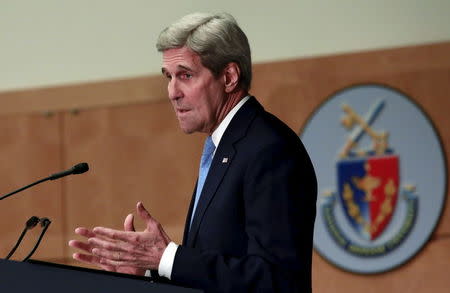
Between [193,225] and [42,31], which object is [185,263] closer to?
[193,225]

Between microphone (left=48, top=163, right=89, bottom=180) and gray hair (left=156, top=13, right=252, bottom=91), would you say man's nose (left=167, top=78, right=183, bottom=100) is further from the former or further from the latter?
microphone (left=48, top=163, right=89, bottom=180)

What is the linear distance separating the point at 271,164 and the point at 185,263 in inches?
13.8

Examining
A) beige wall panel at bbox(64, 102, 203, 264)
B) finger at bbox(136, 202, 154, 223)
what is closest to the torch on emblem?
beige wall panel at bbox(64, 102, 203, 264)

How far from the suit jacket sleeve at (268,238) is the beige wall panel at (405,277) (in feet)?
9.16

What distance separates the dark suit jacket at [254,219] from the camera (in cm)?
219

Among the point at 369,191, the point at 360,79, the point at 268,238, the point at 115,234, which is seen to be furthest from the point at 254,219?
the point at 360,79

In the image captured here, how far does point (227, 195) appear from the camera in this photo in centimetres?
235

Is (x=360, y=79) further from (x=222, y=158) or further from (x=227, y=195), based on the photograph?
(x=227, y=195)

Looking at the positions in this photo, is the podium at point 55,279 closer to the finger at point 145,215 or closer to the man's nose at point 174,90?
the finger at point 145,215

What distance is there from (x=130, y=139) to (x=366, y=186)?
5.52 feet

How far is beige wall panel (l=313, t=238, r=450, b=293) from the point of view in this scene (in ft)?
16.2

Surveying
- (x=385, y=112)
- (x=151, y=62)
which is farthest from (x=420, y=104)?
(x=151, y=62)

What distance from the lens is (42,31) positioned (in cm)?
612

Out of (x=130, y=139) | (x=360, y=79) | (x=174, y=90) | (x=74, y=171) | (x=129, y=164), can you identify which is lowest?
(x=74, y=171)
